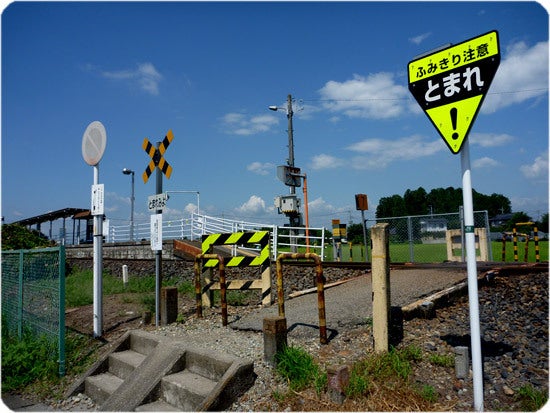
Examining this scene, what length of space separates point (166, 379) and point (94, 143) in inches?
174

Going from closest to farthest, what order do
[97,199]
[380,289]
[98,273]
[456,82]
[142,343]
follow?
[456,82], [380,289], [142,343], [98,273], [97,199]

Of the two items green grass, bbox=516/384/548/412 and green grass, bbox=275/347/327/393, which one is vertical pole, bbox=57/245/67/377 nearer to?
green grass, bbox=275/347/327/393

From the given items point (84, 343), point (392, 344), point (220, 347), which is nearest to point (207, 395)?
point (220, 347)

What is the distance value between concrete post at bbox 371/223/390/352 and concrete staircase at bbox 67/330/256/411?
1.43m

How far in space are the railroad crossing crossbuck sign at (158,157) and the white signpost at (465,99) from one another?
4773mm

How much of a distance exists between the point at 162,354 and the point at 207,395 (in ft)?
4.38

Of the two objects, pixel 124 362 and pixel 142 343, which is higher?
pixel 142 343

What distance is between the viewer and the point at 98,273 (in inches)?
294

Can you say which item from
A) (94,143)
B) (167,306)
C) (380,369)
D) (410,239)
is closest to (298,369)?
(380,369)

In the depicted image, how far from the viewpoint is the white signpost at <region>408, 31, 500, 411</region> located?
12.6 feet

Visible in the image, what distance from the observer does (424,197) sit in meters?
105

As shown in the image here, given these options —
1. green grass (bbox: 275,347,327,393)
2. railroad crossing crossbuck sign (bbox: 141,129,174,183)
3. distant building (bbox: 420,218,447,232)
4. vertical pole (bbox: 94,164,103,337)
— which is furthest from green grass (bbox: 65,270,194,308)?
distant building (bbox: 420,218,447,232)

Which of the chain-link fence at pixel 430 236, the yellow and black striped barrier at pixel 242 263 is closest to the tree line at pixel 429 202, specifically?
the chain-link fence at pixel 430 236

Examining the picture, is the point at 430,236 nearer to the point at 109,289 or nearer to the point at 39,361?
the point at 109,289
